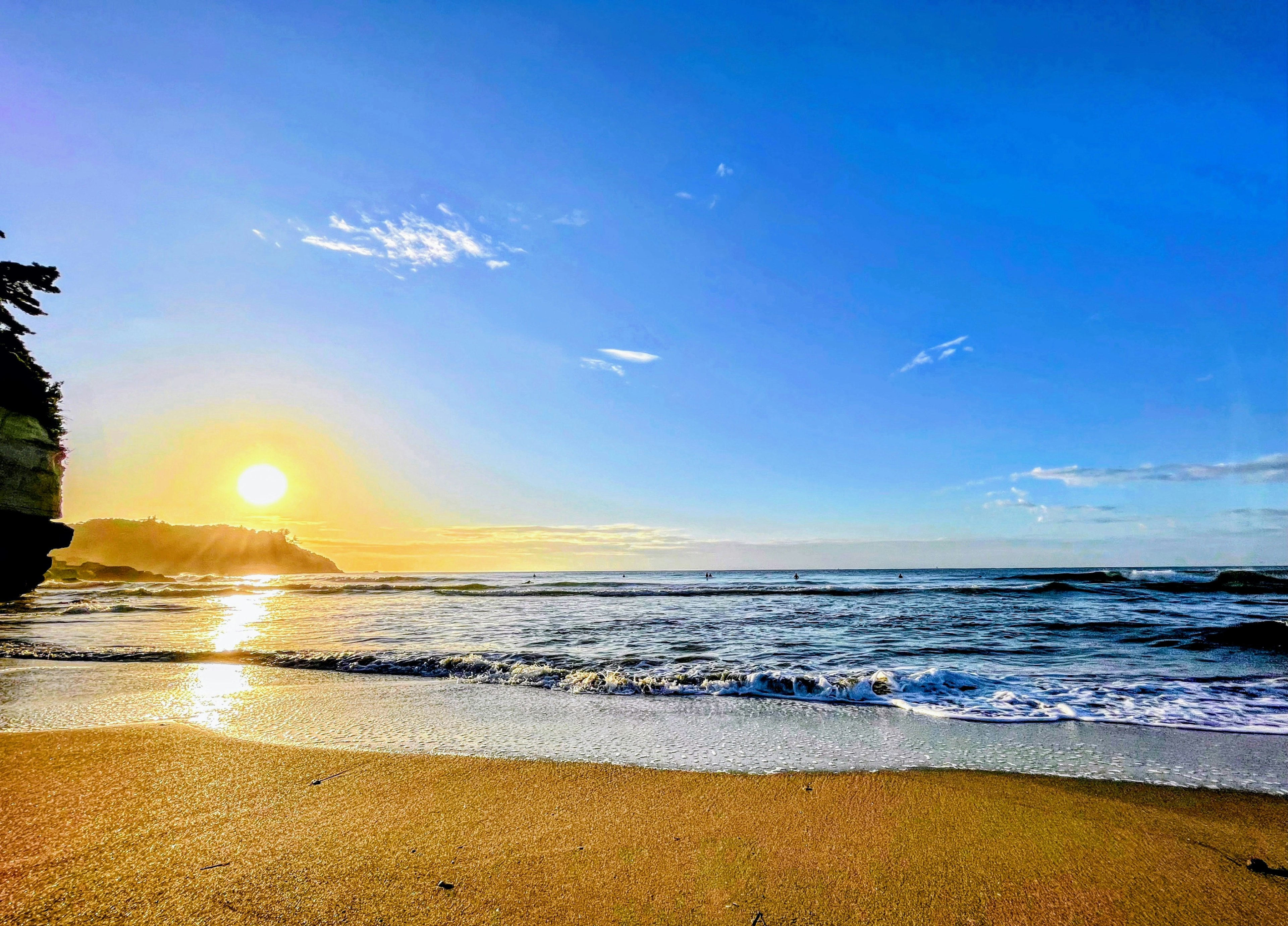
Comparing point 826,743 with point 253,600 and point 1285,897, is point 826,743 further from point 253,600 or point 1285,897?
point 253,600

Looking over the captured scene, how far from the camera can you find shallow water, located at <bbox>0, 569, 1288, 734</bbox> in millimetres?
7141

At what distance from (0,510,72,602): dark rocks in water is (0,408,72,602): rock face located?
2cm

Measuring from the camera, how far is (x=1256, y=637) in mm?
12000

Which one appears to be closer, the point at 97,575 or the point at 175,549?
the point at 97,575

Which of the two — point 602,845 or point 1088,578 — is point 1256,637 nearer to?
point 602,845

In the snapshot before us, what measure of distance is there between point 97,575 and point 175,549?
185 feet

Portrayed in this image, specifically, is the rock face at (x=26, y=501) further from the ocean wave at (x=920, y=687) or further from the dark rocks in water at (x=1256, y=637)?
the dark rocks in water at (x=1256, y=637)

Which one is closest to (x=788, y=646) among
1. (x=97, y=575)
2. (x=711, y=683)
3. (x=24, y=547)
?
(x=711, y=683)

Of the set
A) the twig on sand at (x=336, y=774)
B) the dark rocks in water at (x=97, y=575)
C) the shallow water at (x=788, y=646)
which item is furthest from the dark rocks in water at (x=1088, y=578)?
the dark rocks in water at (x=97, y=575)

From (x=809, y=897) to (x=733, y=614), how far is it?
16871 millimetres

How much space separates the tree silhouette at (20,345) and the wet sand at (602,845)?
17.7m

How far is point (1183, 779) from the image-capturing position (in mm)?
4184

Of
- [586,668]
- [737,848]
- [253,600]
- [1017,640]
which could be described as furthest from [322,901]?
[253,600]

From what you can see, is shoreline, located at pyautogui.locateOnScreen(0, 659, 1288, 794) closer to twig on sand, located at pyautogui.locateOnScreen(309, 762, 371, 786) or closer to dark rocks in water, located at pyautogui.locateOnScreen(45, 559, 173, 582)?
twig on sand, located at pyautogui.locateOnScreen(309, 762, 371, 786)
